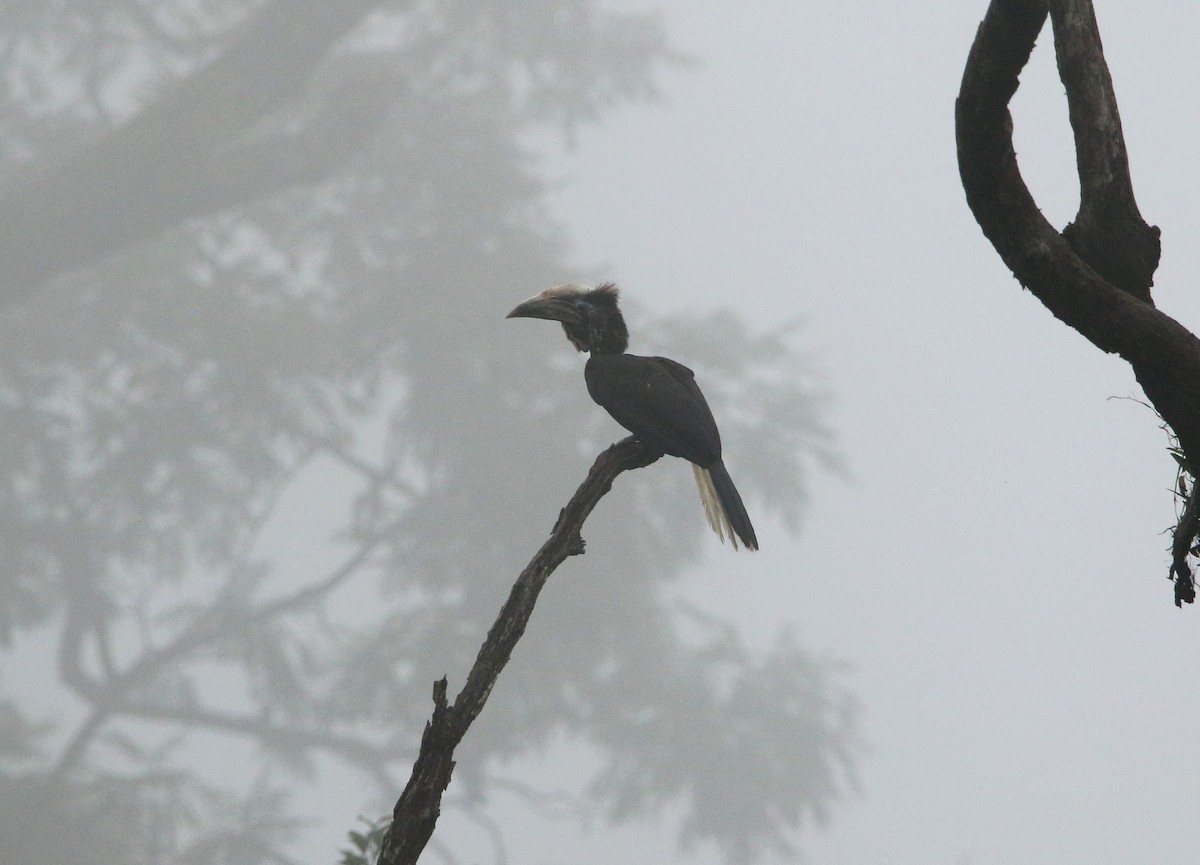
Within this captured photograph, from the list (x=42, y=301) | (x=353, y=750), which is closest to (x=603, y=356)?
(x=353, y=750)

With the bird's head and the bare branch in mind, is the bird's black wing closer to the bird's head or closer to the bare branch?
the bird's head

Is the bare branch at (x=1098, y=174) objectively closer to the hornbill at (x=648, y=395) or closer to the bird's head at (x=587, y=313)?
the hornbill at (x=648, y=395)

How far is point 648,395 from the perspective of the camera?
20.1ft

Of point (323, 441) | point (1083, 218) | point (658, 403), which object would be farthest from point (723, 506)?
point (323, 441)

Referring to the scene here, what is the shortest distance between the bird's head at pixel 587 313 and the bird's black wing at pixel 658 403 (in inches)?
10.0

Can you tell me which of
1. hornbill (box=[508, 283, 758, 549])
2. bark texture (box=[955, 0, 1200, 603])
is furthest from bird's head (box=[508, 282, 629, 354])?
bark texture (box=[955, 0, 1200, 603])

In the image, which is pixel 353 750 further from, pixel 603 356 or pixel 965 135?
Result: pixel 965 135

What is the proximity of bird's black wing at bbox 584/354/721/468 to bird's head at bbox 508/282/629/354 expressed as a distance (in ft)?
0.83

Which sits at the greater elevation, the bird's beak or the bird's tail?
the bird's beak

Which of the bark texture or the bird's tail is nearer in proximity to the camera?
the bark texture

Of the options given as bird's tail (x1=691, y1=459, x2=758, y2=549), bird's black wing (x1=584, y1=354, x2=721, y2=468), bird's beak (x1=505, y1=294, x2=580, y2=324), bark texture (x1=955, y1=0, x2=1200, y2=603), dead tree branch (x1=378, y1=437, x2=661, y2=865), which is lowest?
dead tree branch (x1=378, y1=437, x2=661, y2=865)

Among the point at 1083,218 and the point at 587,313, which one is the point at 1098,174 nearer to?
the point at 1083,218

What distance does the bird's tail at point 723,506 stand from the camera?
5.59 metres

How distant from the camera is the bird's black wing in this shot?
584 cm
